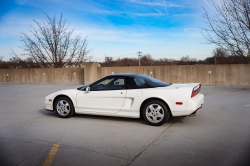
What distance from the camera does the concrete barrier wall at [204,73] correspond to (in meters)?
17.4

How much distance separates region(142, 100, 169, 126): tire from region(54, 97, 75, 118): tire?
2.25 m

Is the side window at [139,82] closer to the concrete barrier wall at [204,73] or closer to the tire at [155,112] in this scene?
the tire at [155,112]

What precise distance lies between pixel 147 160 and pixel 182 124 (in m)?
2.41

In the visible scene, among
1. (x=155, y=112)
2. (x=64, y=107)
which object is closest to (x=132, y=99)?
(x=155, y=112)

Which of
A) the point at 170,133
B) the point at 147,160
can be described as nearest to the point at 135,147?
the point at 147,160

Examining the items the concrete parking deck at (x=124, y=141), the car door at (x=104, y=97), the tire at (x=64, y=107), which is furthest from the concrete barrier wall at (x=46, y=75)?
the car door at (x=104, y=97)

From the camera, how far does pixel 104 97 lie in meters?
5.69

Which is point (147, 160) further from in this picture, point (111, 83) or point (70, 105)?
point (70, 105)

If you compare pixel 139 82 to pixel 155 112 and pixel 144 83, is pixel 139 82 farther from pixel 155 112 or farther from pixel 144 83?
pixel 155 112

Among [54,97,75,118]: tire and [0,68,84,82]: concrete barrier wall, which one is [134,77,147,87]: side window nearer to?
[54,97,75,118]: tire

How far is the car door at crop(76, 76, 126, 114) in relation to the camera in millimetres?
5559

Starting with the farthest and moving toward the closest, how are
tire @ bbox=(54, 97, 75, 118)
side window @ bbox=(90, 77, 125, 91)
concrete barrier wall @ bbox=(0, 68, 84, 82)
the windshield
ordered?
1. concrete barrier wall @ bbox=(0, 68, 84, 82)
2. tire @ bbox=(54, 97, 75, 118)
3. side window @ bbox=(90, 77, 125, 91)
4. the windshield

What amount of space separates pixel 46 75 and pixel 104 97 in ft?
72.6

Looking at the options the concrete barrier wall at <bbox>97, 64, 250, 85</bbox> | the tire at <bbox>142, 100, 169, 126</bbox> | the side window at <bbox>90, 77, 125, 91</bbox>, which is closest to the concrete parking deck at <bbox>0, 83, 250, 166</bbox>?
the tire at <bbox>142, 100, 169, 126</bbox>
